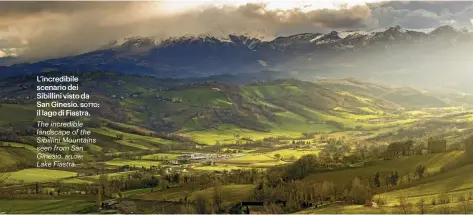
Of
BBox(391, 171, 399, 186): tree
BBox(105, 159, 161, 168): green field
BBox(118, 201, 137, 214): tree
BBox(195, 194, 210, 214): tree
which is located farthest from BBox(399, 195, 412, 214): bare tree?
BBox(105, 159, 161, 168): green field

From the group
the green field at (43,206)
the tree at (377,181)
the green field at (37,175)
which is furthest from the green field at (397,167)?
the green field at (37,175)

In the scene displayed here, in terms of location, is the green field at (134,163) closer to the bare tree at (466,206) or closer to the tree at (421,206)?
the tree at (421,206)

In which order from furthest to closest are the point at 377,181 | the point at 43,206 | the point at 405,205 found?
the point at 43,206 < the point at 377,181 < the point at 405,205

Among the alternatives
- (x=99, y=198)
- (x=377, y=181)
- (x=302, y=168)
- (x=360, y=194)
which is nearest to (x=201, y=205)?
(x=99, y=198)

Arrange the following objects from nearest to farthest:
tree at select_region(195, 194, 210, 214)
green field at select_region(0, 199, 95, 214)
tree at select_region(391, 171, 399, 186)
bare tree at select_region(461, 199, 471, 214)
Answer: bare tree at select_region(461, 199, 471, 214) → tree at select_region(195, 194, 210, 214) → green field at select_region(0, 199, 95, 214) → tree at select_region(391, 171, 399, 186)

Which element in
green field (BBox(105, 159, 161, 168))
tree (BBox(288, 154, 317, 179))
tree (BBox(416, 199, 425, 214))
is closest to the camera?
tree (BBox(416, 199, 425, 214))

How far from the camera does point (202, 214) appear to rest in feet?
315

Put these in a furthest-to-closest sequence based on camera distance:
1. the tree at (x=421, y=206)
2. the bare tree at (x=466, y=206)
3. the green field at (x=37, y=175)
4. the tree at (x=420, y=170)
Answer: the green field at (x=37, y=175) < the tree at (x=420, y=170) < the tree at (x=421, y=206) < the bare tree at (x=466, y=206)

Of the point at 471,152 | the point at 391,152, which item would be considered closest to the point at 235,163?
the point at 391,152

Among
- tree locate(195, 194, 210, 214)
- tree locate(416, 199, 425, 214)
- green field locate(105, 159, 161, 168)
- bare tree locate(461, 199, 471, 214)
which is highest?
green field locate(105, 159, 161, 168)

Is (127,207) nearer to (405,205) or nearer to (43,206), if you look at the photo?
(43,206)

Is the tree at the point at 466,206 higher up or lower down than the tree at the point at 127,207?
higher up

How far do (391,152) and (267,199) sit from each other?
54.1 m

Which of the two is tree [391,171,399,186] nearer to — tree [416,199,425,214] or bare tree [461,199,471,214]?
tree [416,199,425,214]
